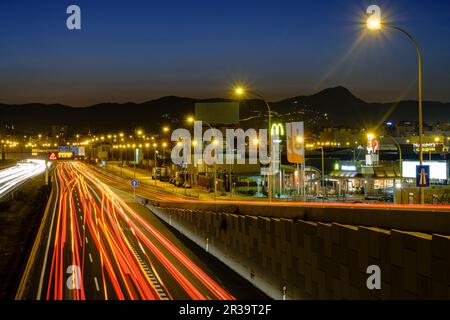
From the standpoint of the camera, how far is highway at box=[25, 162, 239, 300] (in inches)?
789

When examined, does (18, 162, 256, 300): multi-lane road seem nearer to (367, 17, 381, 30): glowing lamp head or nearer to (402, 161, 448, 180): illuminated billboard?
(367, 17, 381, 30): glowing lamp head

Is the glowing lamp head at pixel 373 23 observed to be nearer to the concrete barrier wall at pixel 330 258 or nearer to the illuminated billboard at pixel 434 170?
the concrete barrier wall at pixel 330 258

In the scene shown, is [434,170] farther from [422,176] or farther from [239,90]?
[422,176]

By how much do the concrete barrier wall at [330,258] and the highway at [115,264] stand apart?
1.84 metres

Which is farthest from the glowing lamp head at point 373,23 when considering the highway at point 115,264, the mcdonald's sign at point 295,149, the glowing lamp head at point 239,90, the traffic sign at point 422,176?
the mcdonald's sign at point 295,149

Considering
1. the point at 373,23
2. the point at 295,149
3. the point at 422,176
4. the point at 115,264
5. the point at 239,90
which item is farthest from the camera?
the point at 295,149

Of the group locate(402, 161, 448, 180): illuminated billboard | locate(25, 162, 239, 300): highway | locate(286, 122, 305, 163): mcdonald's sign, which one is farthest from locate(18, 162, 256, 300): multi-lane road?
locate(402, 161, 448, 180): illuminated billboard

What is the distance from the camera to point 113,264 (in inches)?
1016

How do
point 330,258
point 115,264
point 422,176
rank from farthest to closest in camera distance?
point 115,264 < point 422,176 < point 330,258

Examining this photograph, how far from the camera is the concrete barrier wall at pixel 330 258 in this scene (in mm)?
10342

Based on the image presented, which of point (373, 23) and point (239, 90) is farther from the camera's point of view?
point (239, 90)

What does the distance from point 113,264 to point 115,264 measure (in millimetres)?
103

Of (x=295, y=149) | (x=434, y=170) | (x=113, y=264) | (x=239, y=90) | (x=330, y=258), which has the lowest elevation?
(x=113, y=264)

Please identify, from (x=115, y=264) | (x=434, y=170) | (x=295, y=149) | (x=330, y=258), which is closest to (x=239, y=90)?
(x=295, y=149)
